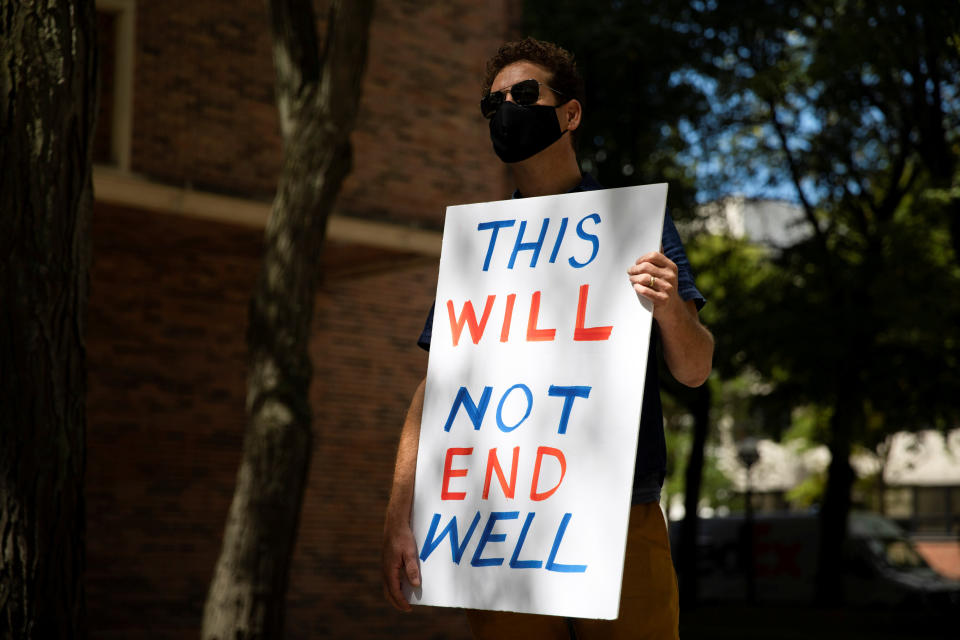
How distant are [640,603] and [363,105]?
12.0m

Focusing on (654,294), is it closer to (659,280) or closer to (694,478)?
(659,280)

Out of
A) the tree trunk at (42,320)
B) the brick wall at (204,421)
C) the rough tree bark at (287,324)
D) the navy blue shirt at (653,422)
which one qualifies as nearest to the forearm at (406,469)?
the navy blue shirt at (653,422)

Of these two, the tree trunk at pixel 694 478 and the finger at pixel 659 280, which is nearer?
the finger at pixel 659 280

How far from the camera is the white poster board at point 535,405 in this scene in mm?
2730

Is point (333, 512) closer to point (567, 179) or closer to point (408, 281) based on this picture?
point (408, 281)

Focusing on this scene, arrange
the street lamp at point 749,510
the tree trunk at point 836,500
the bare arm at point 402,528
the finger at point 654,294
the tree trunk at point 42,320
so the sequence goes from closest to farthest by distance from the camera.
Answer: the finger at point 654,294 < the bare arm at point 402,528 < the tree trunk at point 42,320 < the tree trunk at point 836,500 < the street lamp at point 749,510

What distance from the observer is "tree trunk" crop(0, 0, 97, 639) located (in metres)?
4.76

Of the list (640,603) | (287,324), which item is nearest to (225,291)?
(287,324)

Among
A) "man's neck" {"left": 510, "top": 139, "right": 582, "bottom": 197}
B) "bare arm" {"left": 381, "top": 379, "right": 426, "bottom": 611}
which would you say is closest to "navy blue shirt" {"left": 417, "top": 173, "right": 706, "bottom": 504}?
"man's neck" {"left": 510, "top": 139, "right": 582, "bottom": 197}

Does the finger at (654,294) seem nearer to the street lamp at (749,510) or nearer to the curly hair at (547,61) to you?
the curly hair at (547,61)

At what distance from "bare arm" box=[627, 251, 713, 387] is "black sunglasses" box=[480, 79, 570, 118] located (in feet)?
1.90

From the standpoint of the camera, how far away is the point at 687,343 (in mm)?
2756

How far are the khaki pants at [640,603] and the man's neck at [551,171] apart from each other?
831mm

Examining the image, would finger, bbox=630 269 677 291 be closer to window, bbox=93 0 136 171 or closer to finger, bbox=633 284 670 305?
finger, bbox=633 284 670 305
